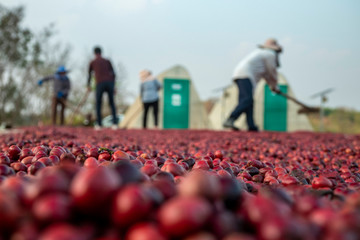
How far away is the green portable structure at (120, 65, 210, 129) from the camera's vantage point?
1831cm

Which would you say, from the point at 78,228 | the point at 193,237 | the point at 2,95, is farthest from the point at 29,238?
the point at 2,95

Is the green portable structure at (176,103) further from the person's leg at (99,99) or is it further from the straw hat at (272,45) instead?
the straw hat at (272,45)

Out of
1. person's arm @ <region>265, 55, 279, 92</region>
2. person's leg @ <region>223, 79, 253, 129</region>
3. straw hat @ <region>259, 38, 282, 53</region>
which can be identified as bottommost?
person's leg @ <region>223, 79, 253, 129</region>

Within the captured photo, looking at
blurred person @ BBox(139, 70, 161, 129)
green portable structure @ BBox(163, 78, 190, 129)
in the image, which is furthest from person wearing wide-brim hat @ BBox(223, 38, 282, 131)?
green portable structure @ BBox(163, 78, 190, 129)

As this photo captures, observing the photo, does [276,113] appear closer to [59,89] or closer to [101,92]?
[59,89]

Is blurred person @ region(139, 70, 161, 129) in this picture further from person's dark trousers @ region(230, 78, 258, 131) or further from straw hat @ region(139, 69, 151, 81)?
person's dark trousers @ region(230, 78, 258, 131)

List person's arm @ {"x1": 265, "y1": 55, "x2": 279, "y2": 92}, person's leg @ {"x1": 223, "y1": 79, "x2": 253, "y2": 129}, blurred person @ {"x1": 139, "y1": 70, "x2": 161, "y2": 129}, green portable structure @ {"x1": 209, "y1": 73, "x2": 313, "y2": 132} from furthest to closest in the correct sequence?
green portable structure @ {"x1": 209, "y1": 73, "x2": 313, "y2": 132} → blurred person @ {"x1": 139, "y1": 70, "x2": 161, "y2": 129} → person's arm @ {"x1": 265, "y1": 55, "x2": 279, "y2": 92} → person's leg @ {"x1": 223, "y1": 79, "x2": 253, "y2": 129}

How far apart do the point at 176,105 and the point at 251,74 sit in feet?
34.6

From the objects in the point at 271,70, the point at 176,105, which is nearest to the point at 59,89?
the point at 176,105

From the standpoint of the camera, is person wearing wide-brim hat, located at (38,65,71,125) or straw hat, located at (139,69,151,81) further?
person wearing wide-brim hat, located at (38,65,71,125)

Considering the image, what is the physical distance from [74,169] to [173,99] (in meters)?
17.7

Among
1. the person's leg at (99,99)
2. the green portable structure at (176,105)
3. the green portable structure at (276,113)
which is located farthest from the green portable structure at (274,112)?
the person's leg at (99,99)

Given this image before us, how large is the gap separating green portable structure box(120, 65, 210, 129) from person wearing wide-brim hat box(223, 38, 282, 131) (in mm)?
9955

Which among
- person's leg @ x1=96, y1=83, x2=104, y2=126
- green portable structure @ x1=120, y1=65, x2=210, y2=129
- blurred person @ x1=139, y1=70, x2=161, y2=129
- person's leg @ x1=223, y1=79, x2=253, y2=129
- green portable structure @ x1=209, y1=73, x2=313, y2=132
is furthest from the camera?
green portable structure @ x1=209, y1=73, x2=313, y2=132
